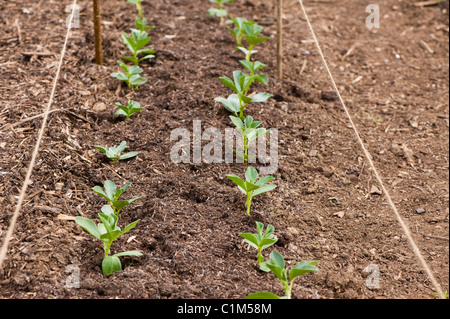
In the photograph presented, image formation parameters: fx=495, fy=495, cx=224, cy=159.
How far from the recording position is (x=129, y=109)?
9.29 feet

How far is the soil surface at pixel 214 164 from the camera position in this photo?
2.03m

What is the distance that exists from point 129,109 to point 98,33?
607mm

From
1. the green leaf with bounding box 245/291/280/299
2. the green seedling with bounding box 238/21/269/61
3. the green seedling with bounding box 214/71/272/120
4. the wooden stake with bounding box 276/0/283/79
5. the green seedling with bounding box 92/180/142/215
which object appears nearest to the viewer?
the green leaf with bounding box 245/291/280/299

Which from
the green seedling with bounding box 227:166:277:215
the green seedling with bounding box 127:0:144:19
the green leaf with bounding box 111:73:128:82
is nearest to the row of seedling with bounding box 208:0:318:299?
the green seedling with bounding box 227:166:277:215

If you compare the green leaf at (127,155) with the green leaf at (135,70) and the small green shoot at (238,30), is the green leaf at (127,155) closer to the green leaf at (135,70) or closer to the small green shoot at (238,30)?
the green leaf at (135,70)

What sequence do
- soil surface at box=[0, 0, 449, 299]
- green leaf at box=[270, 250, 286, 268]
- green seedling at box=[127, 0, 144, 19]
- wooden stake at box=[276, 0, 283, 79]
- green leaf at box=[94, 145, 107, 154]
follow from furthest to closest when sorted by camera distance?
green seedling at box=[127, 0, 144, 19] < wooden stake at box=[276, 0, 283, 79] < green leaf at box=[94, 145, 107, 154] < soil surface at box=[0, 0, 449, 299] < green leaf at box=[270, 250, 286, 268]

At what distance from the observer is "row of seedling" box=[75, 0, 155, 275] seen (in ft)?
6.48

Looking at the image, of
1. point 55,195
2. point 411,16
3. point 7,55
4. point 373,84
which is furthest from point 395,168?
point 7,55

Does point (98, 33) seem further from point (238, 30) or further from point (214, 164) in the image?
point (214, 164)

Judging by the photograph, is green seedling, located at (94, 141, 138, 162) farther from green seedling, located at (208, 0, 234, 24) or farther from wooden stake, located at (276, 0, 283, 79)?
green seedling, located at (208, 0, 234, 24)

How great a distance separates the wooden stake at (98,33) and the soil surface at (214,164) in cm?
7

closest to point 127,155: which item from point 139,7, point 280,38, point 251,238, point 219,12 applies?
point 251,238

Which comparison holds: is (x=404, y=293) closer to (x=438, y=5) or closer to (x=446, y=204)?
(x=446, y=204)

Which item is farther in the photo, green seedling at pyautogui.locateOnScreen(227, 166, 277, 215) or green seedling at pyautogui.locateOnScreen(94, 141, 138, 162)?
green seedling at pyautogui.locateOnScreen(94, 141, 138, 162)
